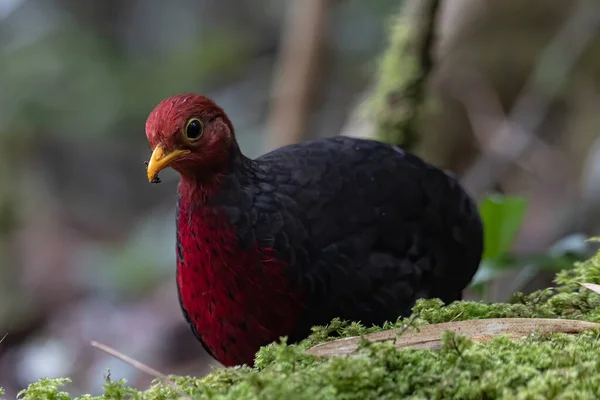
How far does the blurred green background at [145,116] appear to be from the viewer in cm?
609

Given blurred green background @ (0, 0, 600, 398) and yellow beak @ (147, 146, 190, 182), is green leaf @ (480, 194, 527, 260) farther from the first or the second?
yellow beak @ (147, 146, 190, 182)

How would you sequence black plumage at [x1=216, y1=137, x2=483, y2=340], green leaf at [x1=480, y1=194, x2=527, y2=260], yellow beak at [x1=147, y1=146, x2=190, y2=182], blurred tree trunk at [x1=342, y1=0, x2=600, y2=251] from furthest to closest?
blurred tree trunk at [x1=342, y1=0, x2=600, y2=251] → green leaf at [x1=480, y1=194, x2=527, y2=260] → black plumage at [x1=216, y1=137, x2=483, y2=340] → yellow beak at [x1=147, y1=146, x2=190, y2=182]

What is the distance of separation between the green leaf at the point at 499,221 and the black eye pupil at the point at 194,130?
5.83ft

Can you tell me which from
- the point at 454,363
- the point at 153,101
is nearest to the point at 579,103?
the point at 153,101

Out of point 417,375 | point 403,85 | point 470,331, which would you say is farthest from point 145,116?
point 417,375

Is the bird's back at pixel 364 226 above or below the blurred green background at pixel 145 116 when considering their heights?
below

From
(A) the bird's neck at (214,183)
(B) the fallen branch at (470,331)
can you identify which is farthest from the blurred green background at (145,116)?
(B) the fallen branch at (470,331)

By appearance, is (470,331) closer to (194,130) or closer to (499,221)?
(194,130)

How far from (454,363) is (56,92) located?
727 centimetres

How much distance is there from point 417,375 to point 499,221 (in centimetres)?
239

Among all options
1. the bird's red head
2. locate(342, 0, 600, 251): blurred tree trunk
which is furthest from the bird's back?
locate(342, 0, 600, 251): blurred tree trunk

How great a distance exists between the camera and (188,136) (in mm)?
2455

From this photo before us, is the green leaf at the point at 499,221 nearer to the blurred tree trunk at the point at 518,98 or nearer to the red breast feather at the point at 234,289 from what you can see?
the red breast feather at the point at 234,289

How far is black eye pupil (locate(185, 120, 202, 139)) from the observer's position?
2459 millimetres
